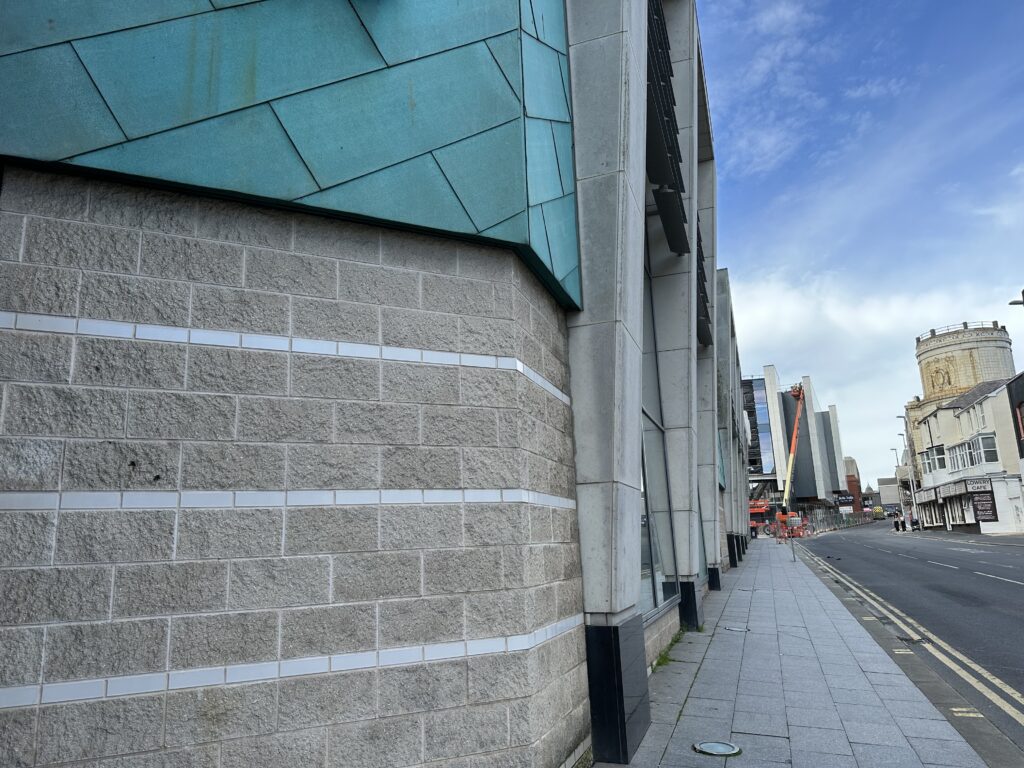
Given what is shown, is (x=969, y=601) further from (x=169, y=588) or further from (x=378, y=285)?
(x=169, y=588)

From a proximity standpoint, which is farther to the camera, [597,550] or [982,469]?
[982,469]

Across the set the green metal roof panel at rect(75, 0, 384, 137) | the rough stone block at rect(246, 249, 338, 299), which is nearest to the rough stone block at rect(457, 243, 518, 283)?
the rough stone block at rect(246, 249, 338, 299)

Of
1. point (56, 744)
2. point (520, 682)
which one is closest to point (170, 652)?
point (56, 744)

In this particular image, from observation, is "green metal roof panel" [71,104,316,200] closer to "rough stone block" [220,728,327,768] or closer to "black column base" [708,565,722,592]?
"rough stone block" [220,728,327,768]

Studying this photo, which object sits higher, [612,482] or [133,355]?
[133,355]

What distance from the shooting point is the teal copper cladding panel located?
392cm

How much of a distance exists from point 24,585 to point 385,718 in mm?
2104

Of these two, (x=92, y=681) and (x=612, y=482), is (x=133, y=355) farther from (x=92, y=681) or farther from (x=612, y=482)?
(x=612, y=482)

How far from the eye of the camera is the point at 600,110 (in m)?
6.44

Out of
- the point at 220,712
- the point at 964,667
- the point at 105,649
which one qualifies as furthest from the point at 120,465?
the point at 964,667

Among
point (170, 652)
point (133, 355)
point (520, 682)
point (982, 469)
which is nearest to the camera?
point (170, 652)

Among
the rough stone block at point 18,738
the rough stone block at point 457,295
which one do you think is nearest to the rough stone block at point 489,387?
the rough stone block at point 457,295

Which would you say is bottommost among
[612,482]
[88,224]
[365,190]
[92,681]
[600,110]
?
[92,681]

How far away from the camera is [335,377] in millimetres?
4406
